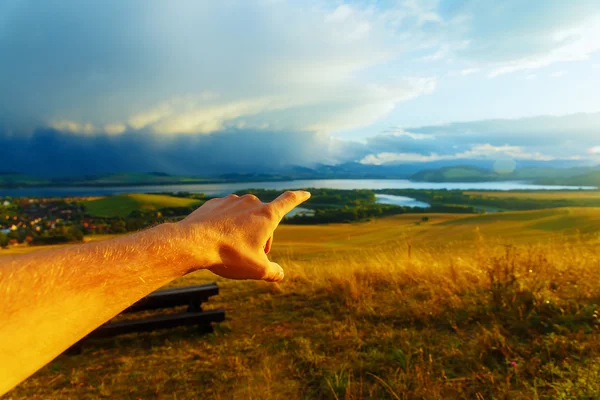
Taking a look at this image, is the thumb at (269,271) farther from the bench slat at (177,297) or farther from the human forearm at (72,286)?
the bench slat at (177,297)

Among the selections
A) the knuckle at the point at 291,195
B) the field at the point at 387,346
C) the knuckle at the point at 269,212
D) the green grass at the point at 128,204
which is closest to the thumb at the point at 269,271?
the knuckle at the point at 269,212

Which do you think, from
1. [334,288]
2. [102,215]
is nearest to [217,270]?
[334,288]

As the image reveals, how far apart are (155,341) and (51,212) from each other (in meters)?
35.2

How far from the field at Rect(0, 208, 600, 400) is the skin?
2151 mm

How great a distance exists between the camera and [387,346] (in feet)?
12.3

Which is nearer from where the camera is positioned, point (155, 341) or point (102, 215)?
point (155, 341)

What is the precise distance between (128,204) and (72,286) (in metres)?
39.6

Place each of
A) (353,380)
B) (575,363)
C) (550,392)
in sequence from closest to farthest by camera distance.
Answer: (550,392)
(575,363)
(353,380)

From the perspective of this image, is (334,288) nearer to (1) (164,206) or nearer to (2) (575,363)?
(2) (575,363)

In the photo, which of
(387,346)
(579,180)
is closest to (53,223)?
(387,346)

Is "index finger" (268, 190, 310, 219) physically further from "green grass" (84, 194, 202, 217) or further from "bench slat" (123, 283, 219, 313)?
"green grass" (84, 194, 202, 217)

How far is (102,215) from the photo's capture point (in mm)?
32594

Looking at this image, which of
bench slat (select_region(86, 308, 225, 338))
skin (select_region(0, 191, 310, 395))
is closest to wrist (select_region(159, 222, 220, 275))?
skin (select_region(0, 191, 310, 395))

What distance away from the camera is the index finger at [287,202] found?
1590mm
